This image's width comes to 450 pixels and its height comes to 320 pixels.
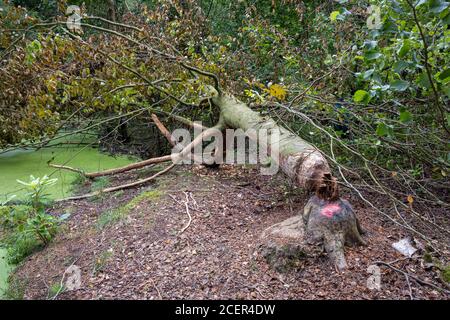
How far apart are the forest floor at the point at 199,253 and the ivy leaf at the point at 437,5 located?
4.14 ft

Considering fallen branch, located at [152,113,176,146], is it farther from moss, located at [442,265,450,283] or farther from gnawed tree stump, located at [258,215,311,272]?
moss, located at [442,265,450,283]

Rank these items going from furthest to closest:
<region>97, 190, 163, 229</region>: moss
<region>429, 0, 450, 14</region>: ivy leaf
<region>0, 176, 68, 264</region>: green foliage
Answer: <region>97, 190, 163, 229</region>: moss < <region>0, 176, 68, 264</region>: green foliage < <region>429, 0, 450, 14</region>: ivy leaf

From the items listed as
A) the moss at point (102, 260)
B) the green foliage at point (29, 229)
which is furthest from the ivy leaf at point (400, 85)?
the green foliage at point (29, 229)

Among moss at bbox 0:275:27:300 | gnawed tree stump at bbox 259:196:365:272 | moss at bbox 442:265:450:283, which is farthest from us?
moss at bbox 0:275:27:300

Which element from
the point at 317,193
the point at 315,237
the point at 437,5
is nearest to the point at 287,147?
the point at 317,193

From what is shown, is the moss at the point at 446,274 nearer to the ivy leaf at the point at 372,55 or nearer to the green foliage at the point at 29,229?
the ivy leaf at the point at 372,55

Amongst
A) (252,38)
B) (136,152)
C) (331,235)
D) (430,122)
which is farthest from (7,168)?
(430,122)

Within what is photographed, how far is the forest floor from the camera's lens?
6.08ft

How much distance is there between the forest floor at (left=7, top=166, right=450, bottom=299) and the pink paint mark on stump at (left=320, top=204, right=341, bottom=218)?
A: 0.22m

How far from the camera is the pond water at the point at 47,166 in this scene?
12.2ft

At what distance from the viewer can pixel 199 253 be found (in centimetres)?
221

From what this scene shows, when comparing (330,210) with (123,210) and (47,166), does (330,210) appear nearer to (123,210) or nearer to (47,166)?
(123,210)

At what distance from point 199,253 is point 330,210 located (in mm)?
816

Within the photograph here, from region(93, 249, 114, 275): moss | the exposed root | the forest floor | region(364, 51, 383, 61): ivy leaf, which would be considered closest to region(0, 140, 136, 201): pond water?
the forest floor
